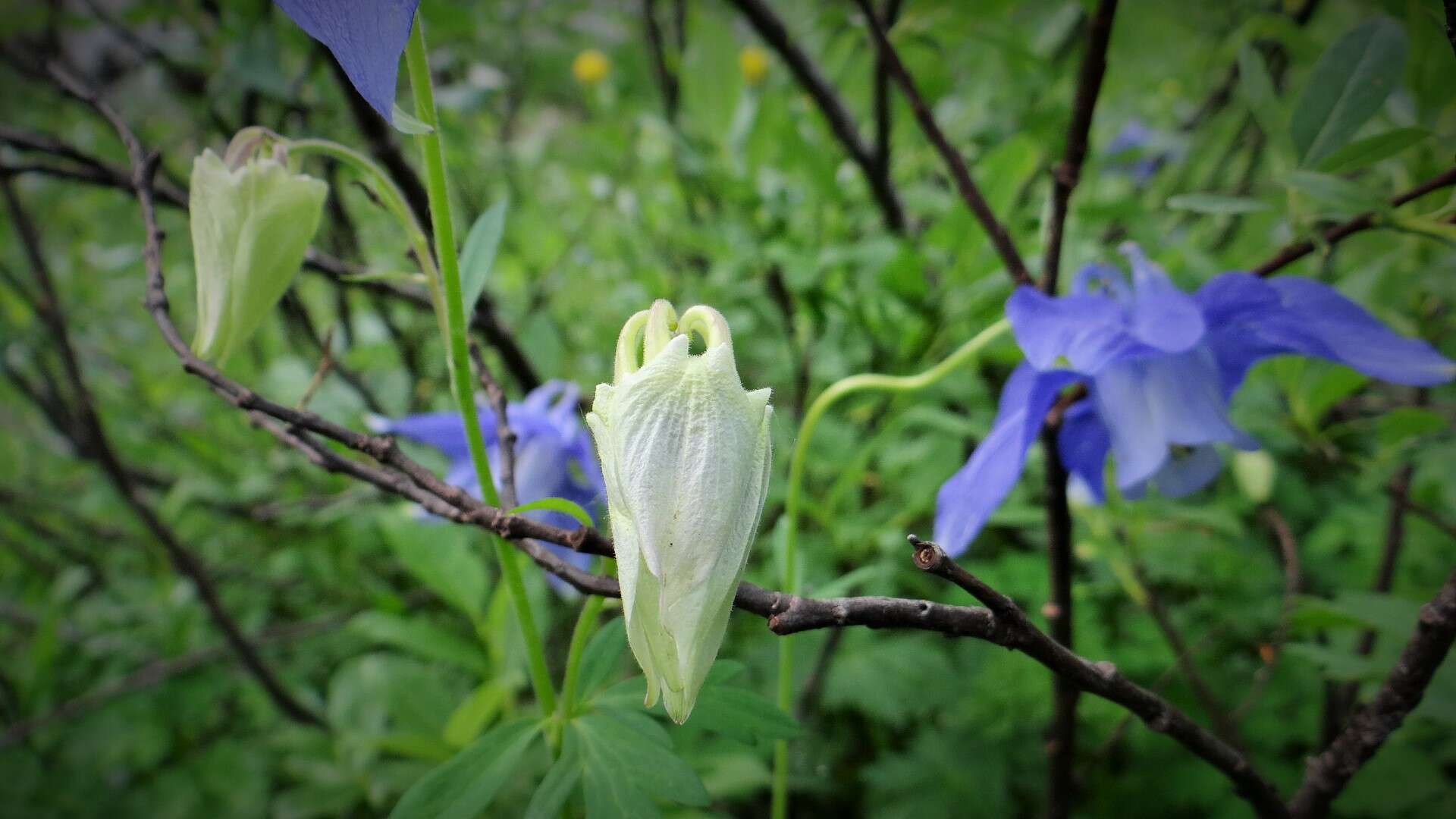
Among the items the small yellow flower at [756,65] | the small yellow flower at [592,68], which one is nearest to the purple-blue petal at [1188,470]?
the small yellow flower at [756,65]

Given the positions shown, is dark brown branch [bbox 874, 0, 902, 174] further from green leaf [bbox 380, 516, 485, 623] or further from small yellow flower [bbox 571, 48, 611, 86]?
small yellow flower [bbox 571, 48, 611, 86]

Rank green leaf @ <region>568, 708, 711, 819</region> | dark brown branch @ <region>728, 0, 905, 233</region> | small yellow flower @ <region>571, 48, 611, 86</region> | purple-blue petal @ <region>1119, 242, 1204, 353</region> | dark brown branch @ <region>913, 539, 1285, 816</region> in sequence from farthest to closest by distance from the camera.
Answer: small yellow flower @ <region>571, 48, 611, 86</region>, dark brown branch @ <region>728, 0, 905, 233</region>, purple-blue petal @ <region>1119, 242, 1204, 353</region>, green leaf @ <region>568, 708, 711, 819</region>, dark brown branch @ <region>913, 539, 1285, 816</region>

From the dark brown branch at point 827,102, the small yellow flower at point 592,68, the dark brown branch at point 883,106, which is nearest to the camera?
the dark brown branch at point 827,102

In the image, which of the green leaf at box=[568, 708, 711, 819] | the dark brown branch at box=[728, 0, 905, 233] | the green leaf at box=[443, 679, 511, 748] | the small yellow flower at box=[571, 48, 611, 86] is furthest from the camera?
the small yellow flower at box=[571, 48, 611, 86]

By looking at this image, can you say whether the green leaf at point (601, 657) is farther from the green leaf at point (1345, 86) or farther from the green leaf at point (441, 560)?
the green leaf at point (1345, 86)

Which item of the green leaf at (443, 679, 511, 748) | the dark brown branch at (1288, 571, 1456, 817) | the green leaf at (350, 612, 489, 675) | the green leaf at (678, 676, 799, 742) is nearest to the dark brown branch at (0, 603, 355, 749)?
the green leaf at (350, 612, 489, 675)

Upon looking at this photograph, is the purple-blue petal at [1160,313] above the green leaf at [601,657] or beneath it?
above

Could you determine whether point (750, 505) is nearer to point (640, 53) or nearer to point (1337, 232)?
point (1337, 232)

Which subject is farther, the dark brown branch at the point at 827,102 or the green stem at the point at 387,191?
the dark brown branch at the point at 827,102

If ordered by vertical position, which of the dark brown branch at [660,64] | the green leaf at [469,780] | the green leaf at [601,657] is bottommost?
the green leaf at [469,780]

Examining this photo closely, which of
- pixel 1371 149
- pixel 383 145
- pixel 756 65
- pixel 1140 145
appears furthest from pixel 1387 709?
pixel 756 65
